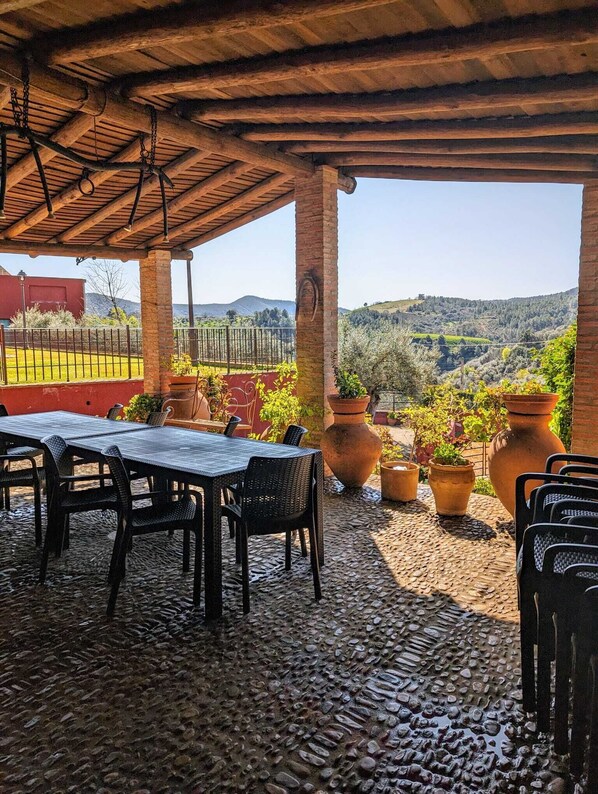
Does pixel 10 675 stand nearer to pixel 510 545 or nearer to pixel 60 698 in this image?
pixel 60 698

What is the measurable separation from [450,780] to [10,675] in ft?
6.68

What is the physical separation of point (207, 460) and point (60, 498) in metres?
1.07

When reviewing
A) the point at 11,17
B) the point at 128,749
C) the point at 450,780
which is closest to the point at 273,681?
the point at 128,749

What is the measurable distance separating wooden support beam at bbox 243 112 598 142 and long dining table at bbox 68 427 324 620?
297 cm

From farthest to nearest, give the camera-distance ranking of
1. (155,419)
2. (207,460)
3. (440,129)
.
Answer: (155,419), (440,129), (207,460)

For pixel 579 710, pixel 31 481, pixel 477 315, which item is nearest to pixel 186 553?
pixel 31 481

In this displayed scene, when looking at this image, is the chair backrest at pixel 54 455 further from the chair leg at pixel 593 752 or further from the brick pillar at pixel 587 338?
the brick pillar at pixel 587 338

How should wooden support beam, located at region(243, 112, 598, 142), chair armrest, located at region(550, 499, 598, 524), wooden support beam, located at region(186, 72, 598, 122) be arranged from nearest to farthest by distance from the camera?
chair armrest, located at region(550, 499, 598, 524), wooden support beam, located at region(186, 72, 598, 122), wooden support beam, located at region(243, 112, 598, 142)

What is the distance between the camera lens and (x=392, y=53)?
140 inches

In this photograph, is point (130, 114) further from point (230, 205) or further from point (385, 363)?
point (385, 363)

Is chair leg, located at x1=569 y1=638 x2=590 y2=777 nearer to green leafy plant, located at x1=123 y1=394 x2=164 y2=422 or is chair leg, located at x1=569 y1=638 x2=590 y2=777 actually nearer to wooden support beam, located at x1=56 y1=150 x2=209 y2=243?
wooden support beam, located at x1=56 y1=150 x2=209 y2=243

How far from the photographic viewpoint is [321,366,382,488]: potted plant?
6008 mm

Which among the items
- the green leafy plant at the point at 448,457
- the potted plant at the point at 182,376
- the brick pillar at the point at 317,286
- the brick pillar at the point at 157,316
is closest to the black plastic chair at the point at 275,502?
the green leafy plant at the point at 448,457

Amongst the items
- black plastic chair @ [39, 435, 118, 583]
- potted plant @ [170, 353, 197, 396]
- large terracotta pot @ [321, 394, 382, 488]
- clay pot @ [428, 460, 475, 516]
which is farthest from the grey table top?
potted plant @ [170, 353, 197, 396]
